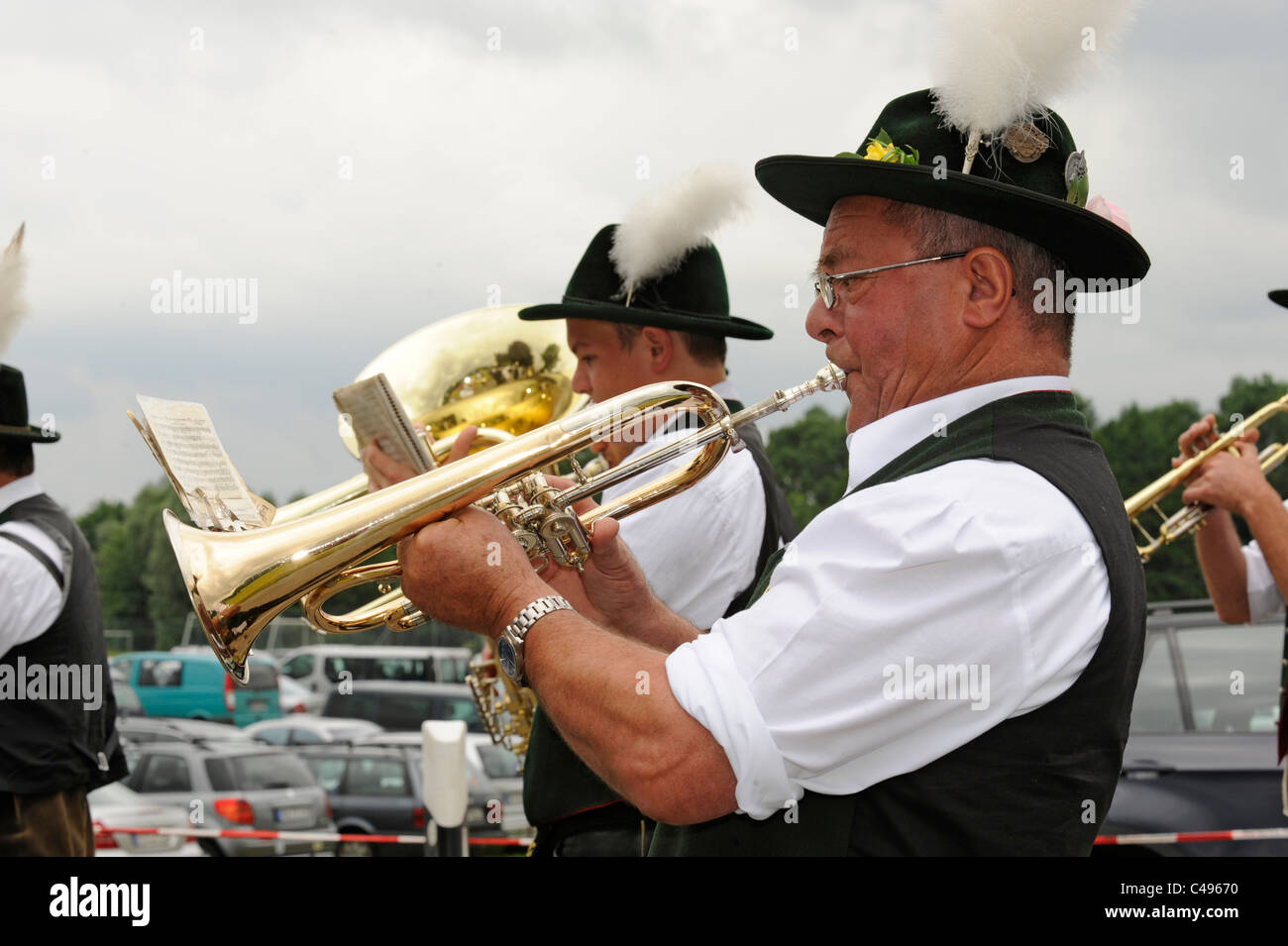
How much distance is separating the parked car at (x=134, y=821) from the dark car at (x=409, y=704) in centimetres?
564

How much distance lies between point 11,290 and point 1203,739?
5.78m

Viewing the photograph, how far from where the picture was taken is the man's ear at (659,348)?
160 inches

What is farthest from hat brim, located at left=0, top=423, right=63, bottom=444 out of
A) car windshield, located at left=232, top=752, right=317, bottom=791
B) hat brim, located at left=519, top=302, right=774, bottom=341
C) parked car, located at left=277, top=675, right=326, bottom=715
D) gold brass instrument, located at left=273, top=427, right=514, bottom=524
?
parked car, located at left=277, top=675, right=326, bottom=715

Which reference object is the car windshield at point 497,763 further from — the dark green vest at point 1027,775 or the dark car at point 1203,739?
the dark green vest at point 1027,775

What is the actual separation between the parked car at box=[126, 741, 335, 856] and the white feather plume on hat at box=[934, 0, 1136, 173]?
8.68m

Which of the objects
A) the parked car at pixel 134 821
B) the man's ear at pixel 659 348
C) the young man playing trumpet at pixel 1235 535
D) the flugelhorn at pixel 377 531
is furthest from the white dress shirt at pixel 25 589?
the young man playing trumpet at pixel 1235 535

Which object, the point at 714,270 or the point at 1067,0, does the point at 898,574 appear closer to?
the point at 1067,0

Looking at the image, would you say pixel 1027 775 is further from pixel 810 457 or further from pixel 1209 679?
pixel 810 457

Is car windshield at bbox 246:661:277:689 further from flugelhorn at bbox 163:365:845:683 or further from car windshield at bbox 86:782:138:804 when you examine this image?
flugelhorn at bbox 163:365:845:683

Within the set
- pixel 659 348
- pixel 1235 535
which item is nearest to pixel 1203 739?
pixel 1235 535

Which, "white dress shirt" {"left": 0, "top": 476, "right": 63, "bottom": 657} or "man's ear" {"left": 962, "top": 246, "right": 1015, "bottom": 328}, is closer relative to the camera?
"man's ear" {"left": 962, "top": 246, "right": 1015, "bottom": 328}

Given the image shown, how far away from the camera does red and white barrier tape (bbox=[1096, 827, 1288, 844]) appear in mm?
5316

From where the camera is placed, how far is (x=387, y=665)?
24.4 meters

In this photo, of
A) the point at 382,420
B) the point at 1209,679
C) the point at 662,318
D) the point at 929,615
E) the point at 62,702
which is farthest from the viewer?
the point at 1209,679
